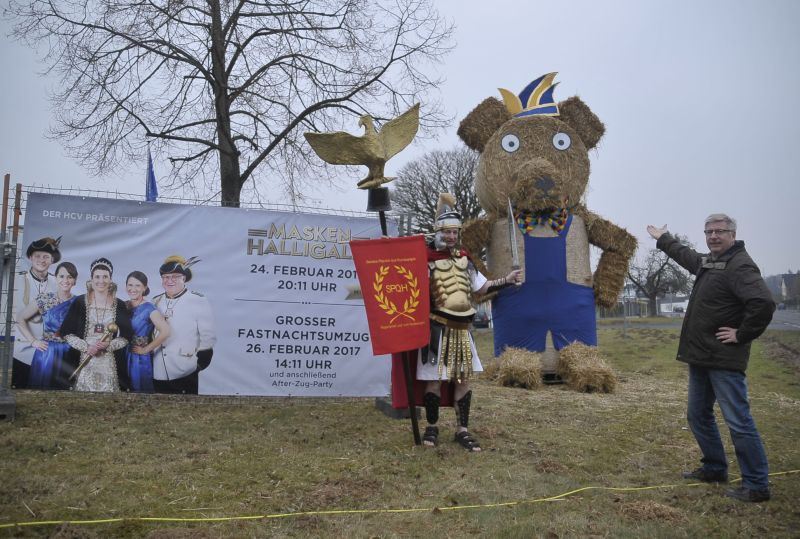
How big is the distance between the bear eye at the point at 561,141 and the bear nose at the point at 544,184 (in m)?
0.78

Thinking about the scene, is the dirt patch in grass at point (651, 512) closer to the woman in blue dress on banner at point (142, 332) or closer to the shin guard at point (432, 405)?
the shin guard at point (432, 405)

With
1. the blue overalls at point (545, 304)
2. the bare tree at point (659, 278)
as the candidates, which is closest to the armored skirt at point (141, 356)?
the blue overalls at point (545, 304)

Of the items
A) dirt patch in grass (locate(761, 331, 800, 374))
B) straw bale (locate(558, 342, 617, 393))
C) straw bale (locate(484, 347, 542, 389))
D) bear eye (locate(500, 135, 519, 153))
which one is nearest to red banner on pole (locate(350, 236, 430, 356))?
straw bale (locate(484, 347, 542, 389))

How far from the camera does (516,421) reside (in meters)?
5.86

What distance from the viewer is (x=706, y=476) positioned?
13.5 feet

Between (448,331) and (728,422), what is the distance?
6.94ft

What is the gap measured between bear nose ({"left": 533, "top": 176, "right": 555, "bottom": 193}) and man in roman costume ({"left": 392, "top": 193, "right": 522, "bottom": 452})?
314 cm

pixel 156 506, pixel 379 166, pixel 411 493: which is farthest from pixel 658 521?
pixel 379 166

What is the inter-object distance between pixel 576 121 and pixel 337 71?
11.9 ft

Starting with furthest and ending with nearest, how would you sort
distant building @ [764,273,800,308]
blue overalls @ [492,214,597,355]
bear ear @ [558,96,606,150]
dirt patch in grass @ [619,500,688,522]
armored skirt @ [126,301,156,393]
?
1. distant building @ [764,273,800,308]
2. bear ear @ [558,96,606,150]
3. blue overalls @ [492,214,597,355]
4. armored skirt @ [126,301,156,393]
5. dirt patch in grass @ [619,500,688,522]

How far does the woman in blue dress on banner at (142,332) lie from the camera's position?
5.81 m

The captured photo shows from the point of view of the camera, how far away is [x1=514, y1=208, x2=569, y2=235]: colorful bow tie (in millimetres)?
8266

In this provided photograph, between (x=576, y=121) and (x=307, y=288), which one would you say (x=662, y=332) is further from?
(x=307, y=288)

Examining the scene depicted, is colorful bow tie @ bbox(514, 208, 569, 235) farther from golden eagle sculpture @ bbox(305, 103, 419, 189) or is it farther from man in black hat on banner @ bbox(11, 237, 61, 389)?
man in black hat on banner @ bbox(11, 237, 61, 389)
